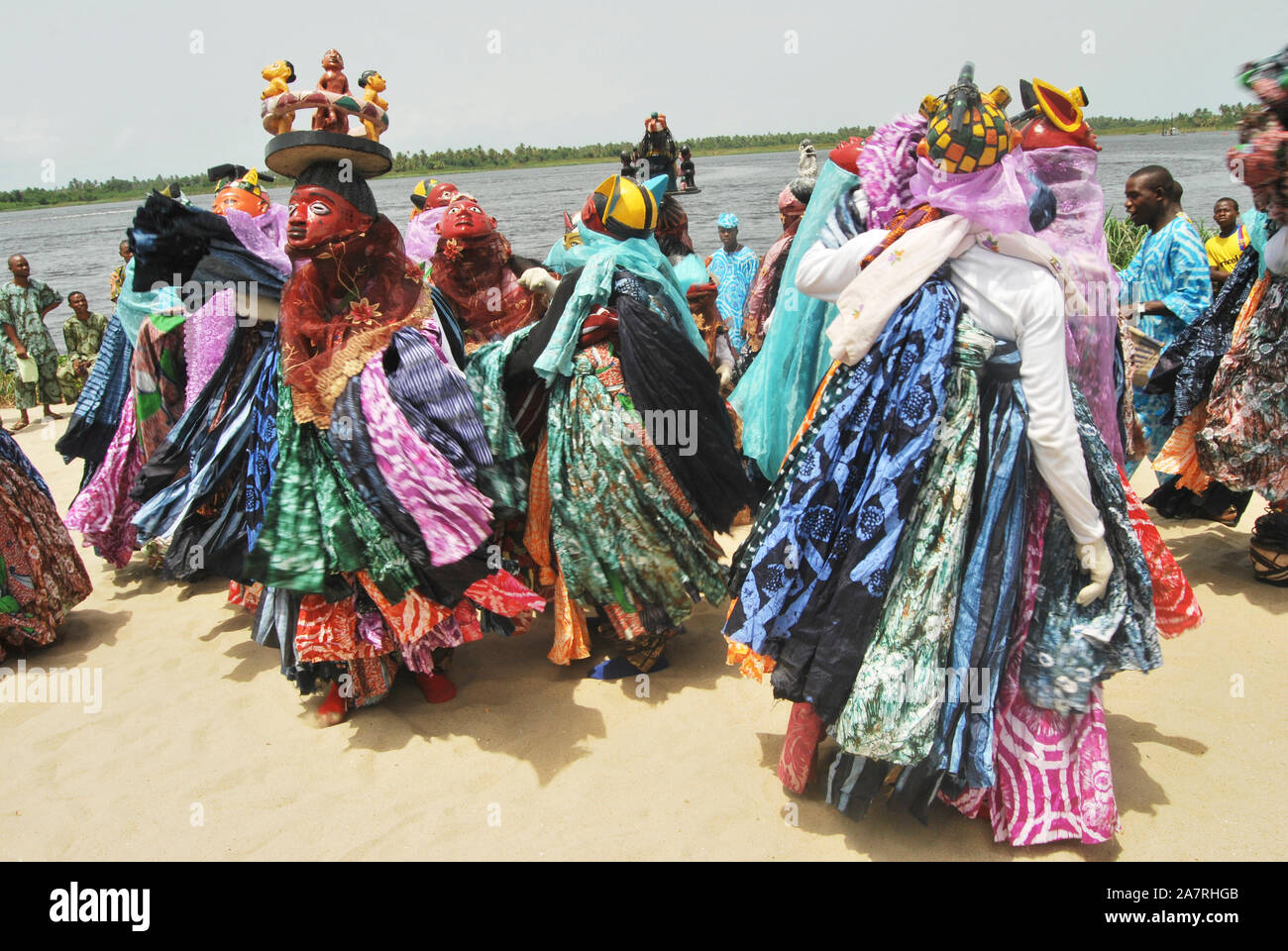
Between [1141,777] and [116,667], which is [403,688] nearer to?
[116,667]

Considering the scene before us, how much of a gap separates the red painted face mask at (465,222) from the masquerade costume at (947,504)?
2.02m

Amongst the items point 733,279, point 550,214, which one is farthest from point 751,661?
point 550,214

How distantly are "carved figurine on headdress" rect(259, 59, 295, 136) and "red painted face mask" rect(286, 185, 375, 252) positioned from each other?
33 cm

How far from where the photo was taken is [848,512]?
252cm

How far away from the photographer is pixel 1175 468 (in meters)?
4.55

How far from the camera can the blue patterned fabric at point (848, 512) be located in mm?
2426

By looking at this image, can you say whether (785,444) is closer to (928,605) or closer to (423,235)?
(928,605)

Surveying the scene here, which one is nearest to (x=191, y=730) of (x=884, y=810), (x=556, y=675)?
(x=556, y=675)

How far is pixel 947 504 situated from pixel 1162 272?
340 centimetres

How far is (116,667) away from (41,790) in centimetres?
99

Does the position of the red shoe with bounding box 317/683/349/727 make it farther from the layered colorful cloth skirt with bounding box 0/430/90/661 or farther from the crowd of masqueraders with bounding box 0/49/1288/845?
the layered colorful cloth skirt with bounding box 0/430/90/661

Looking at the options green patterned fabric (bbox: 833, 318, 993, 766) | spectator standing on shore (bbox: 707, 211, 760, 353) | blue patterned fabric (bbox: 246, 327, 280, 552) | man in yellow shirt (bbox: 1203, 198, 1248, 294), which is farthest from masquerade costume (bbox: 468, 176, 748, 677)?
man in yellow shirt (bbox: 1203, 198, 1248, 294)

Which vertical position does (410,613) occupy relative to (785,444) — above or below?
below

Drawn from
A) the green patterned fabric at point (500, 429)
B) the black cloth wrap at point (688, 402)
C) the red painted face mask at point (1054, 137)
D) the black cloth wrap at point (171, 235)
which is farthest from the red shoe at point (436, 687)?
the red painted face mask at point (1054, 137)
